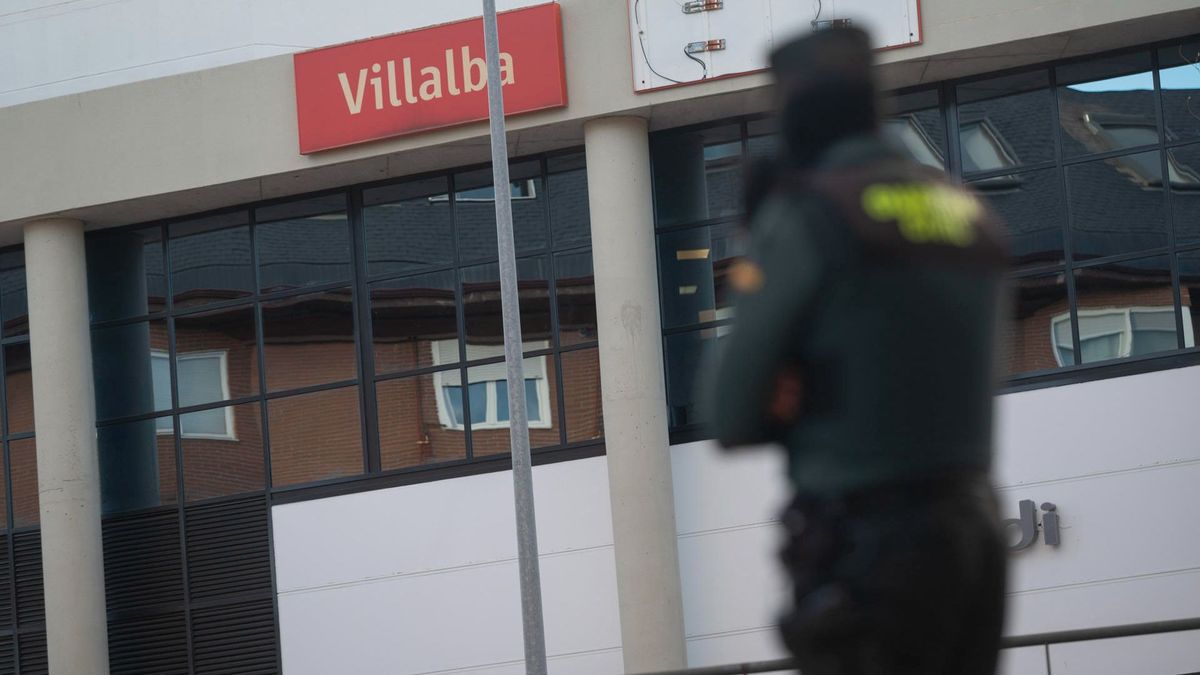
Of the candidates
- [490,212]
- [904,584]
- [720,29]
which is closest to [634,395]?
[490,212]

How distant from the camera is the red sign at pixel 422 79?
695 inches

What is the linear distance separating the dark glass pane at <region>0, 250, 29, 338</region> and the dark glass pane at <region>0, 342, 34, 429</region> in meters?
0.28

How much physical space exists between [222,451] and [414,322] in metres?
3.02

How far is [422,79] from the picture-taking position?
18.1 meters

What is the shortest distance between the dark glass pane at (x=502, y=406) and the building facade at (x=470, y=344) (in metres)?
0.04

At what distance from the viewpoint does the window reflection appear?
16844mm

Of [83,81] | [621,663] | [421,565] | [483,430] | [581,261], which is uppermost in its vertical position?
[83,81]

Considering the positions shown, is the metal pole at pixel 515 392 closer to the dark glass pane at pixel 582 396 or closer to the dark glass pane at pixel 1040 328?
the dark glass pane at pixel 582 396

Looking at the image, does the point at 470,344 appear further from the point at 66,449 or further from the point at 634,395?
the point at 66,449

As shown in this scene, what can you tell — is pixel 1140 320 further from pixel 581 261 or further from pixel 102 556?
pixel 102 556

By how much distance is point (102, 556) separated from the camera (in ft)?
63.2

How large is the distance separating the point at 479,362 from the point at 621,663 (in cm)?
385

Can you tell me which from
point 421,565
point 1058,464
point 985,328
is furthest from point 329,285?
point 985,328

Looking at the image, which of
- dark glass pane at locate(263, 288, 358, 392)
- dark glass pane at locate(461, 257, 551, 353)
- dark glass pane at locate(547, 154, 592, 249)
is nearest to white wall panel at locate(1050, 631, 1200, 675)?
dark glass pane at locate(461, 257, 551, 353)
